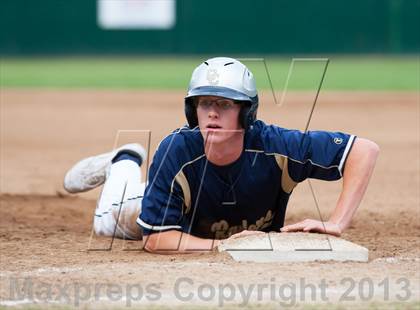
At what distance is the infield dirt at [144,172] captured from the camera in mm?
4395

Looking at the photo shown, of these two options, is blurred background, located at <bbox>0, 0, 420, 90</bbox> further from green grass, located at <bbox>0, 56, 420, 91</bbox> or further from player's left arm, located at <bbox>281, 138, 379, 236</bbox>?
player's left arm, located at <bbox>281, 138, 379, 236</bbox>

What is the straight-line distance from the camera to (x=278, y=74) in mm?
18391

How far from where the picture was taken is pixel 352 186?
16.2 feet

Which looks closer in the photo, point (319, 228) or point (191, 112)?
point (319, 228)

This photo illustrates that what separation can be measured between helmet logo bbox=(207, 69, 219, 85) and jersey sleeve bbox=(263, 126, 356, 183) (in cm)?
46

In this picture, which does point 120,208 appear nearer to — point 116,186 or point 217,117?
point 116,186

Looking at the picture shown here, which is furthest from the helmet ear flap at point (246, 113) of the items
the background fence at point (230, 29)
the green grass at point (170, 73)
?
the background fence at point (230, 29)

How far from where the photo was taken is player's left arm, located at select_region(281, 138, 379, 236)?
485cm

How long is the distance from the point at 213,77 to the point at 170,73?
1486 centimetres

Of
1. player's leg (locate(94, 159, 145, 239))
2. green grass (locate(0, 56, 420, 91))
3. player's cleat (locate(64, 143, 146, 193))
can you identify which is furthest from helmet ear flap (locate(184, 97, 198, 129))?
green grass (locate(0, 56, 420, 91))

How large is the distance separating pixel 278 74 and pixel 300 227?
1369 cm

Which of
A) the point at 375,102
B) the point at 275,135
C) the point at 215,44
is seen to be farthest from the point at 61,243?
the point at 215,44

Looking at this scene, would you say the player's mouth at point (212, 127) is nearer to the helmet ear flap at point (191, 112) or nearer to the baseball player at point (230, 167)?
the baseball player at point (230, 167)

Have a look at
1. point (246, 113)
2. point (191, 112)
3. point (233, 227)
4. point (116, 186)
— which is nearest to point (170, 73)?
point (116, 186)
